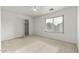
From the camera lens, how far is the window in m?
4.46

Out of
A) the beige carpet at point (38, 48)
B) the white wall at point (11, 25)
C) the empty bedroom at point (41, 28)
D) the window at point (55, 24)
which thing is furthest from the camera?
the window at point (55, 24)

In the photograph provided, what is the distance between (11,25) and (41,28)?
9.08 feet

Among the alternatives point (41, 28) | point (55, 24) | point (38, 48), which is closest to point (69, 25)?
point (55, 24)

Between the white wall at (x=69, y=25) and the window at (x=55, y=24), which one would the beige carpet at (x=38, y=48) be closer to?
the white wall at (x=69, y=25)

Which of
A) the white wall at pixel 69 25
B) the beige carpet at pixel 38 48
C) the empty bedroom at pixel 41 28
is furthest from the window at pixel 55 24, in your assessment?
the beige carpet at pixel 38 48

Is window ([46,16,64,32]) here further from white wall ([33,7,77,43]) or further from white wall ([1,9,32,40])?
white wall ([1,9,32,40])

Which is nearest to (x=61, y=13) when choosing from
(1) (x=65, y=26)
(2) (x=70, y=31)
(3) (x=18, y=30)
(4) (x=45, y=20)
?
(1) (x=65, y=26)

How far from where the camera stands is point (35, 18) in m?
6.78

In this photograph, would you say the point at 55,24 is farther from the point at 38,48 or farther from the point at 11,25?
the point at 11,25

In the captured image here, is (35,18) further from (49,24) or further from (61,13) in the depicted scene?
(61,13)

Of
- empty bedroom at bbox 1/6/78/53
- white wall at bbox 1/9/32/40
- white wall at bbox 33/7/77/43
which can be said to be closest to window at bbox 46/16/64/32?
empty bedroom at bbox 1/6/78/53

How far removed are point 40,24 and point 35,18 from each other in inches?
43.7

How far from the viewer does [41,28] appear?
6078 mm

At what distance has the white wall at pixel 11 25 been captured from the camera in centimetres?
427
